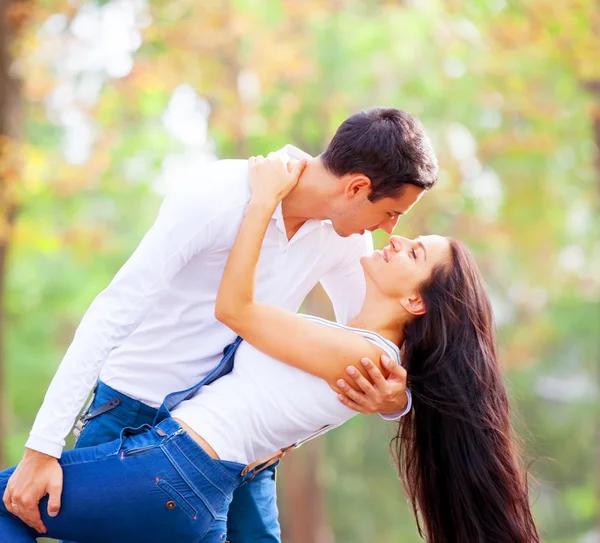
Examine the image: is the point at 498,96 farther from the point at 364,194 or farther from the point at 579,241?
the point at 364,194

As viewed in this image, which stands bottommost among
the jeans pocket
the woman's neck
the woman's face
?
the jeans pocket

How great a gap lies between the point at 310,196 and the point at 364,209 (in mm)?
193

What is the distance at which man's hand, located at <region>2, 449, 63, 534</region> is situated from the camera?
246 centimetres

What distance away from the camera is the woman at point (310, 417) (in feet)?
8.38

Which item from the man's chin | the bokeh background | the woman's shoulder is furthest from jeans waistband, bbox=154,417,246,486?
the bokeh background

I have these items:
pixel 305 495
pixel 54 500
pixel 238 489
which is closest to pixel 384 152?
pixel 238 489

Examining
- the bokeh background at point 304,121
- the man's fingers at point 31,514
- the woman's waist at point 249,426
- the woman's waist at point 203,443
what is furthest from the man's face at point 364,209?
the bokeh background at point 304,121

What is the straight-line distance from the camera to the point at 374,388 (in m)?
2.77

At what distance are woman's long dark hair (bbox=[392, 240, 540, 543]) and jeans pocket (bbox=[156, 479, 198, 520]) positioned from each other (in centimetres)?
94

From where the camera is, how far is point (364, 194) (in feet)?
9.80

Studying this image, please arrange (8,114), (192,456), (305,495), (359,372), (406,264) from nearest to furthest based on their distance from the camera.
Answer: (192,456) → (359,372) → (406,264) → (8,114) → (305,495)

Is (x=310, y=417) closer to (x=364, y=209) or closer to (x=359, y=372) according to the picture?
(x=359, y=372)

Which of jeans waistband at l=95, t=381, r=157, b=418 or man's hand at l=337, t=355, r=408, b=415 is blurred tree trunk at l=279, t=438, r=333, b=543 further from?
man's hand at l=337, t=355, r=408, b=415

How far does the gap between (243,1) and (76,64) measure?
2.36 m
